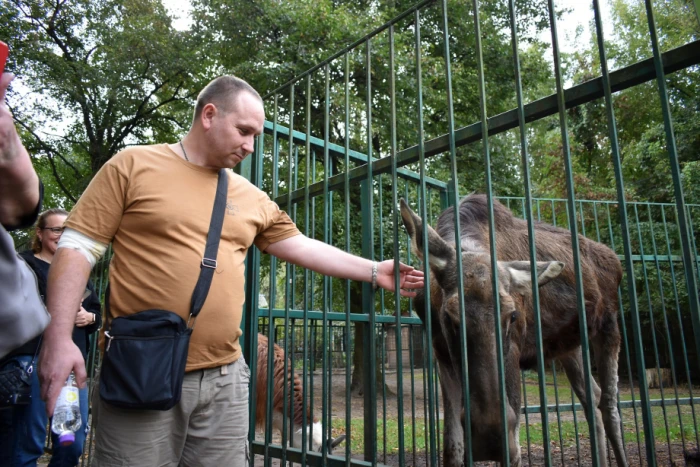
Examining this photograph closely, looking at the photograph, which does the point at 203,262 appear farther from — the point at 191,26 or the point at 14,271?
the point at 191,26

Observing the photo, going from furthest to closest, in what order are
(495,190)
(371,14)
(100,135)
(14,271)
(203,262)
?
(100,135)
(371,14)
(495,190)
(203,262)
(14,271)

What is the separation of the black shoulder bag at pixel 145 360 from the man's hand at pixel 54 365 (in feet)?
0.50

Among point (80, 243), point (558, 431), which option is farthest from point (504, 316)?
point (558, 431)

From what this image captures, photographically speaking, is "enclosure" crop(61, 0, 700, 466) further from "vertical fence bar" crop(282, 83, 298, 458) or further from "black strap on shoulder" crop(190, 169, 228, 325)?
"black strap on shoulder" crop(190, 169, 228, 325)

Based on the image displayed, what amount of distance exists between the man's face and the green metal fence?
0.78 meters

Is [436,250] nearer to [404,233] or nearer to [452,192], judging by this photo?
[452,192]

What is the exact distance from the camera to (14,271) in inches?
54.4

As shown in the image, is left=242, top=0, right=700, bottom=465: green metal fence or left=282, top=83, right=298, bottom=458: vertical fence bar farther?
left=282, top=83, right=298, bottom=458: vertical fence bar

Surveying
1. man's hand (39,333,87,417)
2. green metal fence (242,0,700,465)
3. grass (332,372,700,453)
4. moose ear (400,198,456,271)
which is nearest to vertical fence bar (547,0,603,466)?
green metal fence (242,0,700,465)

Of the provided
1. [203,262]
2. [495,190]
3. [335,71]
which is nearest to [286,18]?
[335,71]

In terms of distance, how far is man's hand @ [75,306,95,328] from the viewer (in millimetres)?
4598

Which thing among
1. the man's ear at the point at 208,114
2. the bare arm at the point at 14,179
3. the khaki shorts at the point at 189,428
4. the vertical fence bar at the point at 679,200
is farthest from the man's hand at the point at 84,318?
the vertical fence bar at the point at 679,200

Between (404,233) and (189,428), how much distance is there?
21.8 ft

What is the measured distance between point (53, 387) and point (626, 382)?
18414 mm
